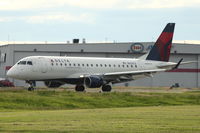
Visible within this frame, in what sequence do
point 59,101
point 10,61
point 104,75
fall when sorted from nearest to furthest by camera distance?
point 59,101
point 104,75
point 10,61

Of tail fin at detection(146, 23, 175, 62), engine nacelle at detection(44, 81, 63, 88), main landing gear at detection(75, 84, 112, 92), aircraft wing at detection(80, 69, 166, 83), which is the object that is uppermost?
tail fin at detection(146, 23, 175, 62)

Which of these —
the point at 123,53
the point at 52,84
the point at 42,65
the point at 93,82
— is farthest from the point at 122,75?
→ the point at 123,53

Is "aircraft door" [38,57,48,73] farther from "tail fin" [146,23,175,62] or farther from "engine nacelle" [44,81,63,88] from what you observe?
"tail fin" [146,23,175,62]

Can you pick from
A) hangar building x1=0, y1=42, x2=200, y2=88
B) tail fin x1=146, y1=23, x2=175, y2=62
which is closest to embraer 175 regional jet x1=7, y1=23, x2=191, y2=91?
tail fin x1=146, y1=23, x2=175, y2=62

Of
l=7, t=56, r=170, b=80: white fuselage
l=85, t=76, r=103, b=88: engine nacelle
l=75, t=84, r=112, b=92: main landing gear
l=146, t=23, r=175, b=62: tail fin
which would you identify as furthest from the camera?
l=146, t=23, r=175, b=62: tail fin

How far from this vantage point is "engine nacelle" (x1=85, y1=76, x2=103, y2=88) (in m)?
59.1

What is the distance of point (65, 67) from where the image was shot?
59844mm

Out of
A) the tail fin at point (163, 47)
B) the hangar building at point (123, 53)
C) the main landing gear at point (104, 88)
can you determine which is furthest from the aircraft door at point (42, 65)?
the hangar building at point (123, 53)

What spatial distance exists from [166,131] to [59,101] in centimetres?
2037

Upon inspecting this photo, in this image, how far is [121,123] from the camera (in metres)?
24.0

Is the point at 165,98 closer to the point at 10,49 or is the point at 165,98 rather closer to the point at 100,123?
the point at 100,123

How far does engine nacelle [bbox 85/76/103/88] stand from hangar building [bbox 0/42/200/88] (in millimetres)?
36281

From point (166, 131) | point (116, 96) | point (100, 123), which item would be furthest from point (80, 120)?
point (116, 96)

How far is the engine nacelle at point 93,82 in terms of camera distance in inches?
2325
